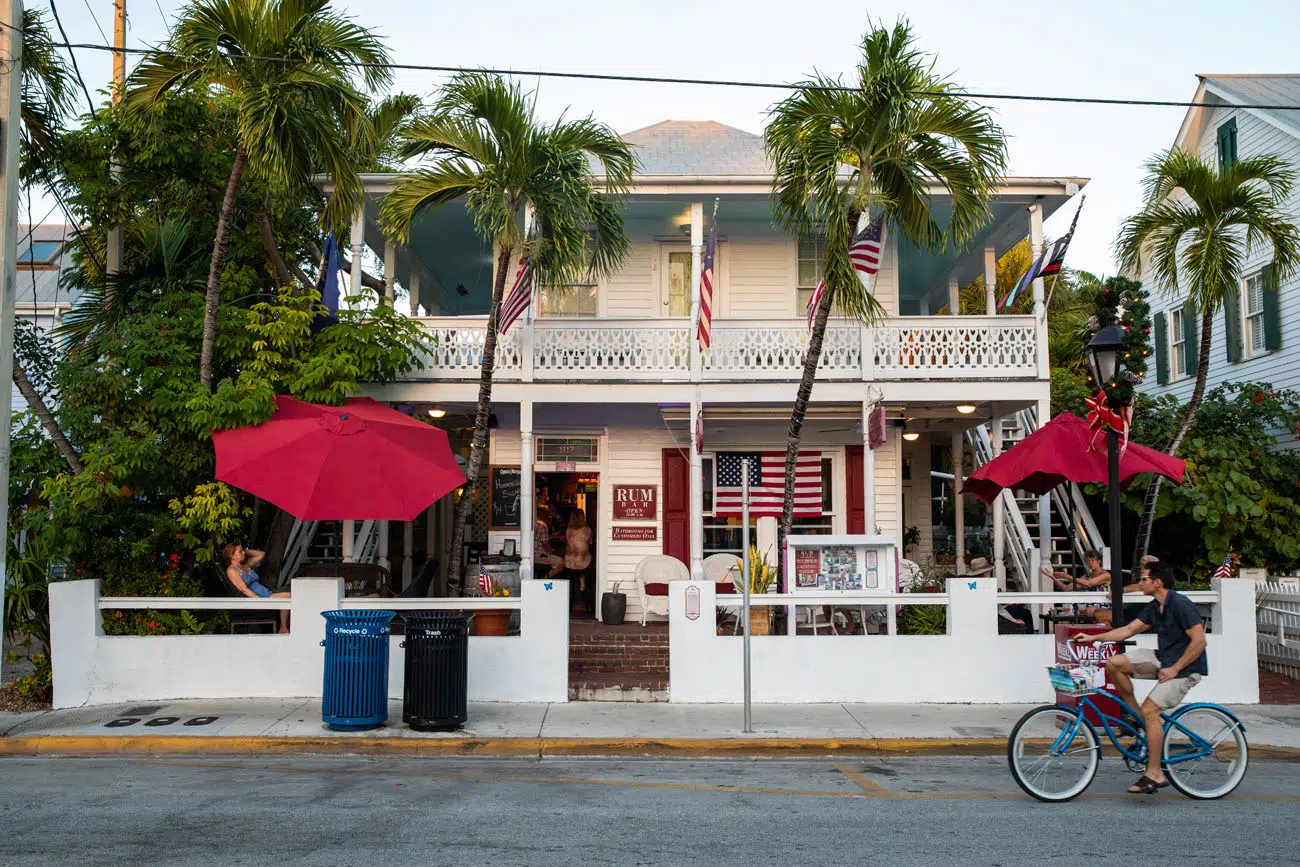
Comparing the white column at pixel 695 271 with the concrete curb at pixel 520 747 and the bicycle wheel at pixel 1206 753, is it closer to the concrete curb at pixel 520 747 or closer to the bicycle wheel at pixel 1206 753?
the concrete curb at pixel 520 747

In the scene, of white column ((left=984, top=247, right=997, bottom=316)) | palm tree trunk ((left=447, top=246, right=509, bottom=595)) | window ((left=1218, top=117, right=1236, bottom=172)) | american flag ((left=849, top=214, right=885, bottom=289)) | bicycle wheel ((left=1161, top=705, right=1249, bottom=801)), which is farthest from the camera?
window ((left=1218, top=117, right=1236, bottom=172))

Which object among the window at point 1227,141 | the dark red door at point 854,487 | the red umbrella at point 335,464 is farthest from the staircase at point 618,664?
the window at point 1227,141

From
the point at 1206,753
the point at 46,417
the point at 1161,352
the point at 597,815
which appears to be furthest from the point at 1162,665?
the point at 1161,352

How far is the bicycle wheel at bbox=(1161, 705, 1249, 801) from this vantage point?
780cm

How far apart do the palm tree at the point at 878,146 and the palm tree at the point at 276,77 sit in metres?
5.12

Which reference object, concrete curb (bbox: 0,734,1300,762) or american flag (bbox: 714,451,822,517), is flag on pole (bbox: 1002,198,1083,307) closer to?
american flag (bbox: 714,451,822,517)

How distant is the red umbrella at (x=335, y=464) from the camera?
12312 millimetres

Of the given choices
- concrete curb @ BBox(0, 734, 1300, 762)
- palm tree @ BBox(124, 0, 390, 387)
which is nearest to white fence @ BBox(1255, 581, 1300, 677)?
concrete curb @ BBox(0, 734, 1300, 762)

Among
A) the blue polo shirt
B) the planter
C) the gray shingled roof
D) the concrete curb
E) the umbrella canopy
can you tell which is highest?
the gray shingled roof

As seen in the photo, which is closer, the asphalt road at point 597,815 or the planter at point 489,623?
the asphalt road at point 597,815

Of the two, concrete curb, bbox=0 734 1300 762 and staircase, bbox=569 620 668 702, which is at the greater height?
staircase, bbox=569 620 668 702

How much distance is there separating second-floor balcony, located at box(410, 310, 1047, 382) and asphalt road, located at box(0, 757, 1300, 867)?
7.45 meters

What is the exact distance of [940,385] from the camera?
51.8 ft

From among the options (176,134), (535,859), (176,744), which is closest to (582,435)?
(176,134)
